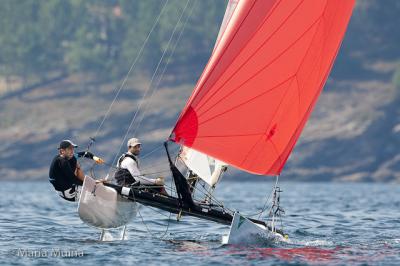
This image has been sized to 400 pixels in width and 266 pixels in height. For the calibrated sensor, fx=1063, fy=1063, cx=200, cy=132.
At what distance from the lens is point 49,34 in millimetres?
102188

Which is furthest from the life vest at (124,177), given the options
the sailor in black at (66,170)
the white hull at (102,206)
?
the sailor in black at (66,170)

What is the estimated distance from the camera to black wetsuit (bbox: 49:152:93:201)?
21.3 metres

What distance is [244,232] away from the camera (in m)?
20.8

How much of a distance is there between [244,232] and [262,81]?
3.00m

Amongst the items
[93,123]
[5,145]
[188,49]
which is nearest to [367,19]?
[188,49]

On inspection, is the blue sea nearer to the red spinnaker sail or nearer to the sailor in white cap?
the sailor in white cap

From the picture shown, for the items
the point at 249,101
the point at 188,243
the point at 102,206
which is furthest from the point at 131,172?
the point at 249,101

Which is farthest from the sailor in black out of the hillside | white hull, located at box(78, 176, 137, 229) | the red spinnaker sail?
the hillside

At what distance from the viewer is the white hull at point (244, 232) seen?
20688 mm

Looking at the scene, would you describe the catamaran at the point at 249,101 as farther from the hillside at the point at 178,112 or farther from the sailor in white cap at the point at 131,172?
the hillside at the point at 178,112

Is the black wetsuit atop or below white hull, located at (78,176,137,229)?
atop

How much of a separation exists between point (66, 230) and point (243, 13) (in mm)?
7491

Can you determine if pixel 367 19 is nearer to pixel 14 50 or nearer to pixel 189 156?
pixel 14 50

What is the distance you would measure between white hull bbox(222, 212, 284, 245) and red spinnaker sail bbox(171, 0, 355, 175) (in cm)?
116
